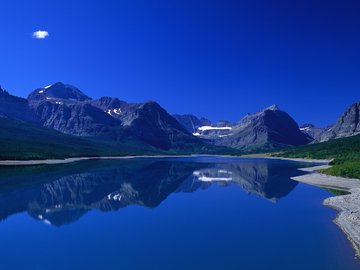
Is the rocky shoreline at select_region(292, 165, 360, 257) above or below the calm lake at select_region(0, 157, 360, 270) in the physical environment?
above

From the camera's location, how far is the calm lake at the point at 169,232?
30.6 meters

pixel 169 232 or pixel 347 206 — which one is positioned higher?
pixel 347 206

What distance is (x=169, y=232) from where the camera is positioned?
4122cm

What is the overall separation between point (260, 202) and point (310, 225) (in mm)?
21324

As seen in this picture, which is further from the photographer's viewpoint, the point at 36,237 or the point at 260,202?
the point at 260,202

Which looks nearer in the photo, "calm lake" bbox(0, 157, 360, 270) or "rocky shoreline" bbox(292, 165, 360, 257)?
"calm lake" bbox(0, 157, 360, 270)

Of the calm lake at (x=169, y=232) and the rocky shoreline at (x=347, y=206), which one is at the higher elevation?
the rocky shoreline at (x=347, y=206)

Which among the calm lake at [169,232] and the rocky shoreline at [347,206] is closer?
the calm lake at [169,232]

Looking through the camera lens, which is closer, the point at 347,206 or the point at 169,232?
the point at 169,232

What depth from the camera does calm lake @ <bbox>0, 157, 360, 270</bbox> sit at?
30609 mm

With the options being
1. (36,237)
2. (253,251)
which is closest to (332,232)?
(253,251)

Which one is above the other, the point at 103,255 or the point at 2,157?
the point at 2,157

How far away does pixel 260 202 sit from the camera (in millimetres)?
65438

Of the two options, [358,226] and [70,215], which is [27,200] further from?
[358,226]
